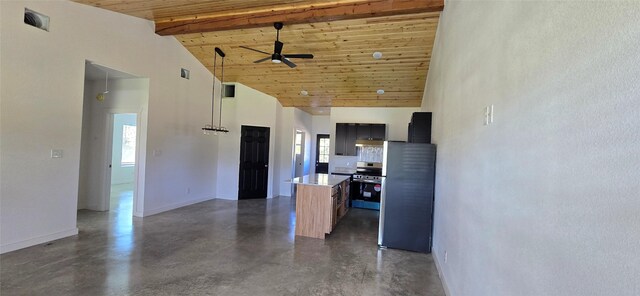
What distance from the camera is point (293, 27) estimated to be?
4.66 metres

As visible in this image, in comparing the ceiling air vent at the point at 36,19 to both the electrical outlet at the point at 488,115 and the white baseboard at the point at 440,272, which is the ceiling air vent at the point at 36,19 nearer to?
the electrical outlet at the point at 488,115

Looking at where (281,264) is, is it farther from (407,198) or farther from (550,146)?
(550,146)

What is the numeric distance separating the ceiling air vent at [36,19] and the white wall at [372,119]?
5806 millimetres

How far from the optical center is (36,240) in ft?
12.3

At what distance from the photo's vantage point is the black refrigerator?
3986 mm

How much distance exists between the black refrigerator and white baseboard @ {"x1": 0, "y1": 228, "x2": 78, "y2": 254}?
4.46 meters

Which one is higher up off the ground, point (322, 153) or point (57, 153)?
point (322, 153)

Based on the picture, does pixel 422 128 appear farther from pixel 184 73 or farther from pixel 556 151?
pixel 184 73

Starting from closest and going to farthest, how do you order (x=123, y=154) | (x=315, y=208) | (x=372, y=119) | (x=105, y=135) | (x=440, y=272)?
(x=440, y=272) < (x=315, y=208) < (x=105, y=135) < (x=372, y=119) < (x=123, y=154)

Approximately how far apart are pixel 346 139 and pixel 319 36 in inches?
133

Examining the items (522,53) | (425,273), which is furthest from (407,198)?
(522,53)

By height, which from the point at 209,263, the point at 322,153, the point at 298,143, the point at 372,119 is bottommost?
the point at 209,263

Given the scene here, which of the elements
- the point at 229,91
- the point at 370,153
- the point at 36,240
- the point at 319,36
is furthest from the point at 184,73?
the point at 370,153

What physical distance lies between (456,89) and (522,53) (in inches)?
61.5
